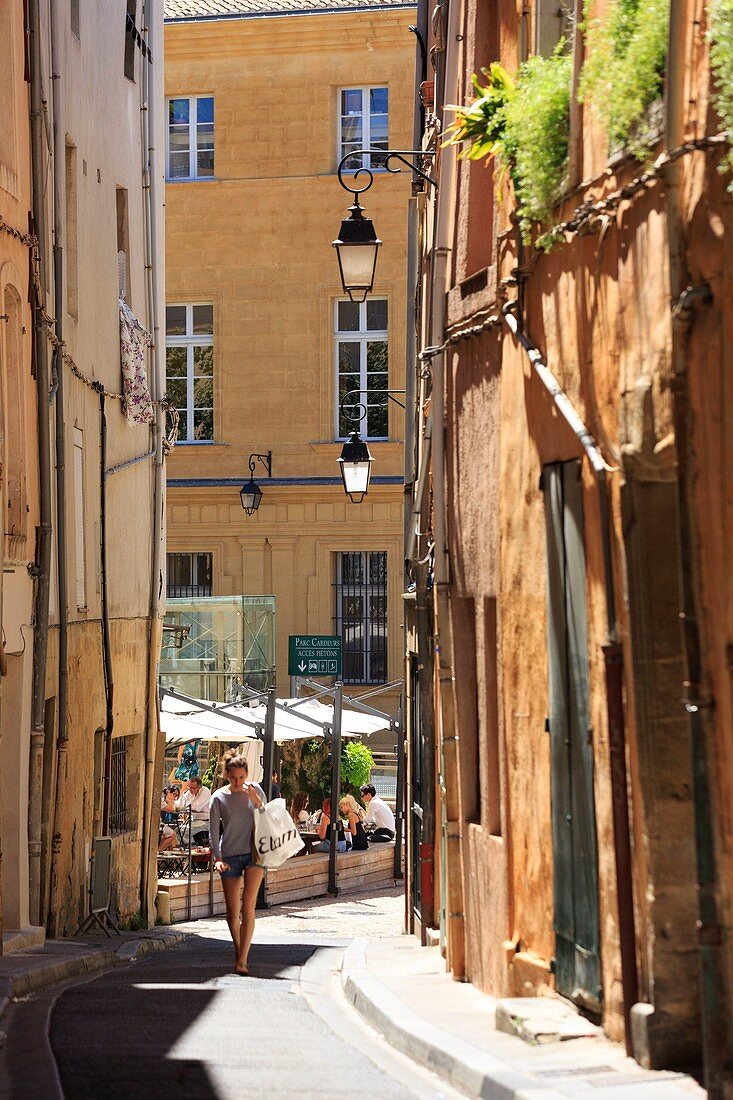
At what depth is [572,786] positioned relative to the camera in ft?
27.4

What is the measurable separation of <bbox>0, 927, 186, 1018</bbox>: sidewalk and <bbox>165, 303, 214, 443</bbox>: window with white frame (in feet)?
54.8

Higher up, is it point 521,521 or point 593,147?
point 593,147

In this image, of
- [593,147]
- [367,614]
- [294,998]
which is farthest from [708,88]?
[367,614]

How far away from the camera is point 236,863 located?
39.5ft

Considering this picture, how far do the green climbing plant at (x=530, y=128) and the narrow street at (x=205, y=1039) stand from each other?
396cm

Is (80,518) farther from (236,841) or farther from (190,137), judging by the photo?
(190,137)

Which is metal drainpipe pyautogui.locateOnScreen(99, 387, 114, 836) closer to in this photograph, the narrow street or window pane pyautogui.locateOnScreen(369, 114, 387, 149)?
the narrow street

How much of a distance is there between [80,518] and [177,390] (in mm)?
16654

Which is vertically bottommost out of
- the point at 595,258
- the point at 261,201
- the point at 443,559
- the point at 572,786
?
the point at 572,786

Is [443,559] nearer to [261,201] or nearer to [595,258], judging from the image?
[595,258]

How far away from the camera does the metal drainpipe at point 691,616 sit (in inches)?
251

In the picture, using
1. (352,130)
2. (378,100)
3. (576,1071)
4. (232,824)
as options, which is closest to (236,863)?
(232,824)

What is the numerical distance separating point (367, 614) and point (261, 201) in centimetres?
803

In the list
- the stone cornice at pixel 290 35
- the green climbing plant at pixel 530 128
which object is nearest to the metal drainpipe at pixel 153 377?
the stone cornice at pixel 290 35
